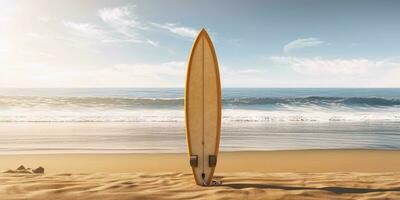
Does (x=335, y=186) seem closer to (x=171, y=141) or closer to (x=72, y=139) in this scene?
(x=171, y=141)

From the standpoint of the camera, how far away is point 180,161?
814cm

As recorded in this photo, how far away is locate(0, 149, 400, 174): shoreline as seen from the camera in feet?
23.9

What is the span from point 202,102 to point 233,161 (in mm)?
2815

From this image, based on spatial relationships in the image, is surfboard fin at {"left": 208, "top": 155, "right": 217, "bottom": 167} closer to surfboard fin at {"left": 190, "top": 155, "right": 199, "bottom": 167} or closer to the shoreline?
surfboard fin at {"left": 190, "top": 155, "right": 199, "bottom": 167}

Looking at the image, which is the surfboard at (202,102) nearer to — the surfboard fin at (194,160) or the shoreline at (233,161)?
the surfboard fin at (194,160)

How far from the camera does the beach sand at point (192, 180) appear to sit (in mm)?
4578

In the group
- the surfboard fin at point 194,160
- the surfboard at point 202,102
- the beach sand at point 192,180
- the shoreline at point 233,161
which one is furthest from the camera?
the shoreline at point 233,161

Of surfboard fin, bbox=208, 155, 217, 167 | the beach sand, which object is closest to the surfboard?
surfboard fin, bbox=208, 155, 217, 167

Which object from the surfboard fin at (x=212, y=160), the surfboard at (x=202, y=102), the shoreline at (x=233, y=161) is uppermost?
the surfboard at (x=202, y=102)

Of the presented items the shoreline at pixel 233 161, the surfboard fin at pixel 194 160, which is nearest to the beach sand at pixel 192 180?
the shoreline at pixel 233 161

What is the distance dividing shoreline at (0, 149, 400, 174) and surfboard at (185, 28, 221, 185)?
1601 mm

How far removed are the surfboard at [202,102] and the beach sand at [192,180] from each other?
56 centimetres

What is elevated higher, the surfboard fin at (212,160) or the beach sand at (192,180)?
the surfboard fin at (212,160)

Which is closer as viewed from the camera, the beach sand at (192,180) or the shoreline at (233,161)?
the beach sand at (192,180)
